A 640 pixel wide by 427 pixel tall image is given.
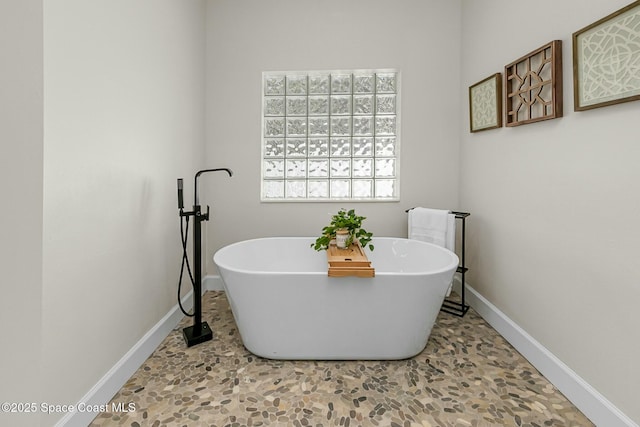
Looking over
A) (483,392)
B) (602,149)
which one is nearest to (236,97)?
(602,149)

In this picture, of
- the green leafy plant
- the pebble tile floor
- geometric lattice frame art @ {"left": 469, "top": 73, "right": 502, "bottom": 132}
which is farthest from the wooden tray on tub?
geometric lattice frame art @ {"left": 469, "top": 73, "right": 502, "bottom": 132}

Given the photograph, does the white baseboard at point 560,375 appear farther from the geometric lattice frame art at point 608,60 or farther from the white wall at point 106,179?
the white wall at point 106,179

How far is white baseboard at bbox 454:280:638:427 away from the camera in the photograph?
1.30 metres

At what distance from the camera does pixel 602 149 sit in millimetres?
1358

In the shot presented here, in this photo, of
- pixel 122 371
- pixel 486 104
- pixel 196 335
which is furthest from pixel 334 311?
pixel 486 104

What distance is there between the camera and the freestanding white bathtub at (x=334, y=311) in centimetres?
170

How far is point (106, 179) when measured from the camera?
Answer: 4.88 ft

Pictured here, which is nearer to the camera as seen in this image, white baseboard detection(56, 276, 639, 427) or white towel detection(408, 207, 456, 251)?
white baseboard detection(56, 276, 639, 427)

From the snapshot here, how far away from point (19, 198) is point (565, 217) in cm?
232

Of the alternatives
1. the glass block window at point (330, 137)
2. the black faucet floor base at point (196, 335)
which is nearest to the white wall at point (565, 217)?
the glass block window at point (330, 137)

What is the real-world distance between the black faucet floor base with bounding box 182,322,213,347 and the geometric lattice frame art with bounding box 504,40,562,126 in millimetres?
2438

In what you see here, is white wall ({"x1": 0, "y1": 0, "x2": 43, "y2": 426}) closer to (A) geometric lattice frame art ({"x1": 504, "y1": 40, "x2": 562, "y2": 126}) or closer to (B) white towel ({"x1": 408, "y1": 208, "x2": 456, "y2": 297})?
(A) geometric lattice frame art ({"x1": 504, "y1": 40, "x2": 562, "y2": 126})

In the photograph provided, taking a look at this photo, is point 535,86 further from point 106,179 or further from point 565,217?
point 106,179

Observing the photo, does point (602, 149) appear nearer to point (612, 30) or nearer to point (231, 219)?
point (612, 30)
